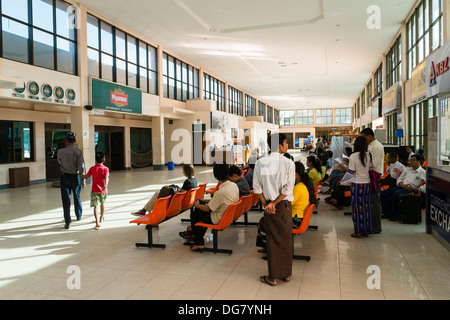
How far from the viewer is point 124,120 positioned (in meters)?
18.6

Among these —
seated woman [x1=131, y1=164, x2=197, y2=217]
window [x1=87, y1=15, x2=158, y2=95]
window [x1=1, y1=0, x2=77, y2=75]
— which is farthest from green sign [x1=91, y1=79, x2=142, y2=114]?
seated woman [x1=131, y1=164, x2=197, y2=217]

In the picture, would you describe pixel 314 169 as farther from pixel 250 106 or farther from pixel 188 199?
pixel 250 106

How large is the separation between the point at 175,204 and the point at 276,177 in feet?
7.48

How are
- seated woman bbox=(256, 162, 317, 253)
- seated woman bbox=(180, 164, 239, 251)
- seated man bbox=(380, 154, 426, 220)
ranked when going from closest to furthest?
seated woman bbox=(256, 162, 317, 253) < seated woman bbox=(180, 164, 239, 251) < seated man bbox=(380, 154, 426, 220)

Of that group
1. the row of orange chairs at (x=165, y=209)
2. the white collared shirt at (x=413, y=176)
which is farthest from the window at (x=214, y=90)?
the row of orange chairs at (x=165, y=209)

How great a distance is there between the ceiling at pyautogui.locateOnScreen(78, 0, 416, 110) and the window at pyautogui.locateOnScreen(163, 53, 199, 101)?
1.86 ft

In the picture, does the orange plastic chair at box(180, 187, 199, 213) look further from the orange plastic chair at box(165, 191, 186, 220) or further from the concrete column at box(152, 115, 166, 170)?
the concrete column at box(152, 115, 166, 170)

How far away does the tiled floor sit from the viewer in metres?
3.38

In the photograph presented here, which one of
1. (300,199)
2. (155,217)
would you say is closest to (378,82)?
(300,199)

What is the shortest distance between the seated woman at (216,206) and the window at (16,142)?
1028cm

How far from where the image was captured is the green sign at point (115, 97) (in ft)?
42.0

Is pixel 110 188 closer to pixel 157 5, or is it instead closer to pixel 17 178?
pixel 17 178

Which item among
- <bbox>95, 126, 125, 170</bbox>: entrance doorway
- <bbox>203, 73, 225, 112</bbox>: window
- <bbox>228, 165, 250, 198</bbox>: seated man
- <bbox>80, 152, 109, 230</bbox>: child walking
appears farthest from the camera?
<bbox>203, 73, 225, 112</bbox>: window

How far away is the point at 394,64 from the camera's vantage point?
16359 mm
